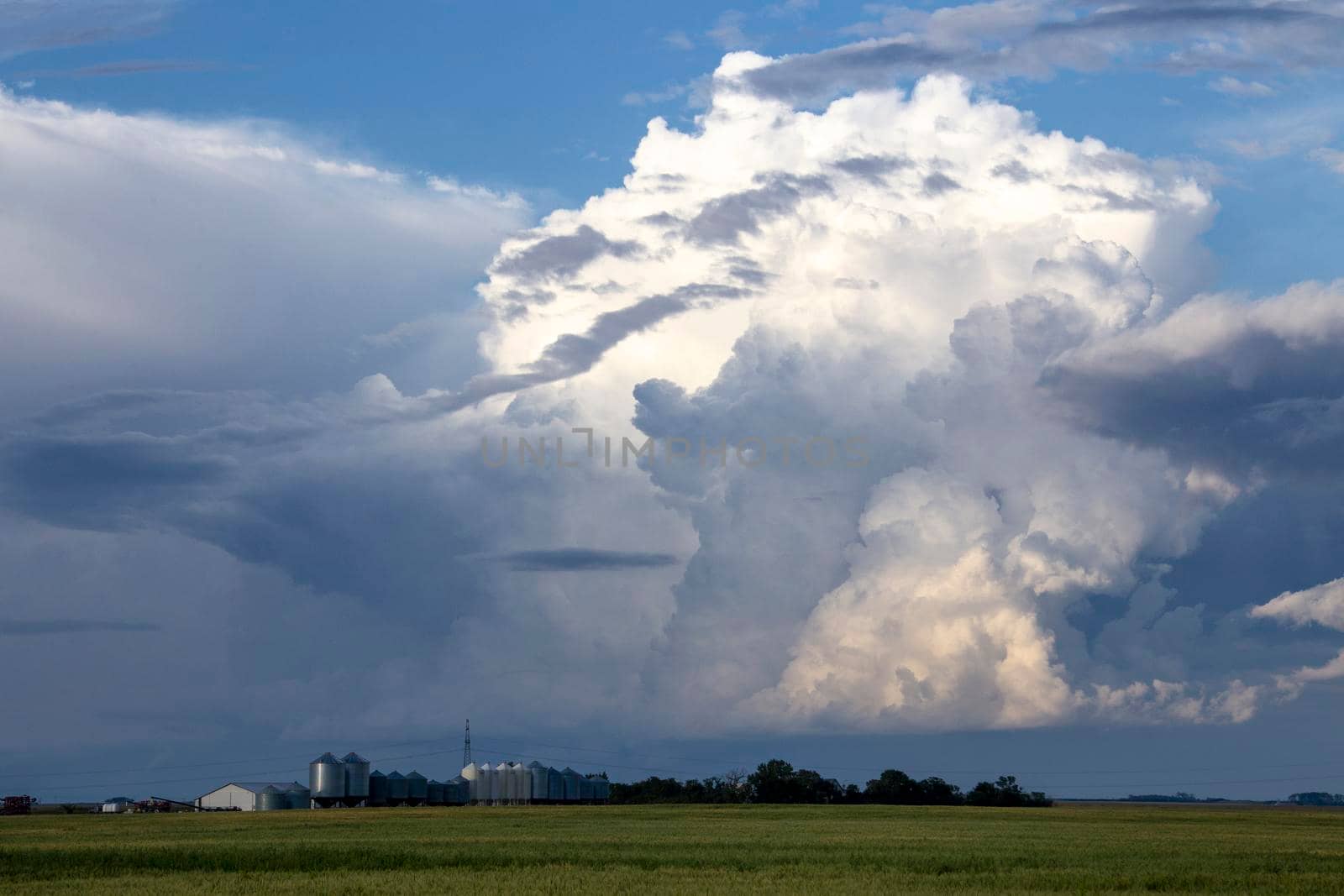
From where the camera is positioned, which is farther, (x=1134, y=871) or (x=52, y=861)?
(x=52, y=861)

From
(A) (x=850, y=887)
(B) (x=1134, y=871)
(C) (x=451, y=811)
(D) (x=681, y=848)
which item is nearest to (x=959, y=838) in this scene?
(D) (x=681, y=848)

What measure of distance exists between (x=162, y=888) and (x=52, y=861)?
18.4 metres

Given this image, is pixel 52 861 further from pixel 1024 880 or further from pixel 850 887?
pixel 1024 880

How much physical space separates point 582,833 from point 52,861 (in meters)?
41.5

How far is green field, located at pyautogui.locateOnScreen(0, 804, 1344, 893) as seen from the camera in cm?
5941

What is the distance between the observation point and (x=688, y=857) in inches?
2876

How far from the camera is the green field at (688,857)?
59.4m

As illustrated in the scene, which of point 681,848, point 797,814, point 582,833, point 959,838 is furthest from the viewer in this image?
point 797,814

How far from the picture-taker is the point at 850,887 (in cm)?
5672

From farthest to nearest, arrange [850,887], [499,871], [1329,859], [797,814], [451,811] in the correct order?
[451,811], [797,814], [1329,859], [499,871], [850,887]

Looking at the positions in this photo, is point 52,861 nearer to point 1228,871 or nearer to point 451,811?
point 1228,871

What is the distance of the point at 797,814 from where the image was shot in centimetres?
14988

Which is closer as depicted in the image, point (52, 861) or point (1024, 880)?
point (1024, 880)

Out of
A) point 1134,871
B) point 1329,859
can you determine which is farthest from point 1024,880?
point 1329,859
